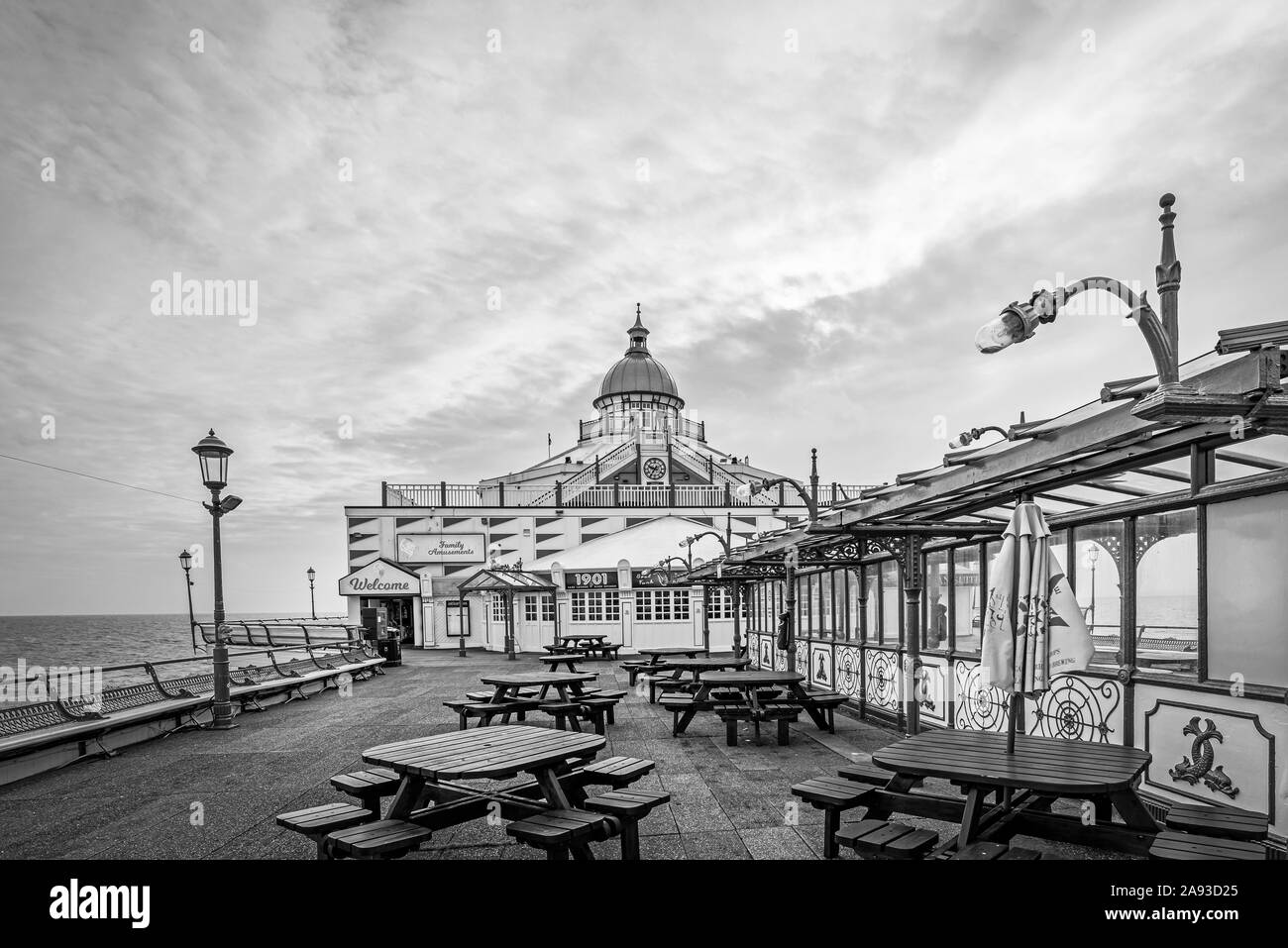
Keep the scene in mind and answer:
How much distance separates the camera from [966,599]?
8891 mm

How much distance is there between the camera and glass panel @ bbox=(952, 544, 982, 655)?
28.6ft

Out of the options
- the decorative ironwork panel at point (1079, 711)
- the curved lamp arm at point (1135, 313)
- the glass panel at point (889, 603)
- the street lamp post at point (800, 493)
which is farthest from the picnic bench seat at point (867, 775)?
the glass panel at point (889, 603)

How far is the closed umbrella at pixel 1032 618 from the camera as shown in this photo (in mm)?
4391

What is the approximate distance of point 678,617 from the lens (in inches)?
1067

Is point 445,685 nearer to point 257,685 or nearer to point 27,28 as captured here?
point 257,685

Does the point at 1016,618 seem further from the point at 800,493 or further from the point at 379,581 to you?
the point at 379,581

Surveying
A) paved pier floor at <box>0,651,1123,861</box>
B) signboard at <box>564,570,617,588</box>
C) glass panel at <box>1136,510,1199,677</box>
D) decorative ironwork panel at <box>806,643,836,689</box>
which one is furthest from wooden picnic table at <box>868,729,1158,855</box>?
signboard at <box>564,570,617,588</box>

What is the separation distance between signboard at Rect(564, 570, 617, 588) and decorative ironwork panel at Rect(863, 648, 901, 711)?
53.3 feet

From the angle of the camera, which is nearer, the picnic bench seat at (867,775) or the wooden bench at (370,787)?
the picnic bench seat at (867,775)

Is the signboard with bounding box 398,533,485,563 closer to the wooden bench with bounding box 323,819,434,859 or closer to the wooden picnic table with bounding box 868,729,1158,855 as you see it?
the wooden bench with bounding box 323,819,434,859

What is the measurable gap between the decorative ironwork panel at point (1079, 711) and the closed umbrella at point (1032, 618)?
1803 mm

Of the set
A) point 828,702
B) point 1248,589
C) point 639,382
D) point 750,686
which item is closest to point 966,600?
point 828,702

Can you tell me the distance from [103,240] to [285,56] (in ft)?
17.9
